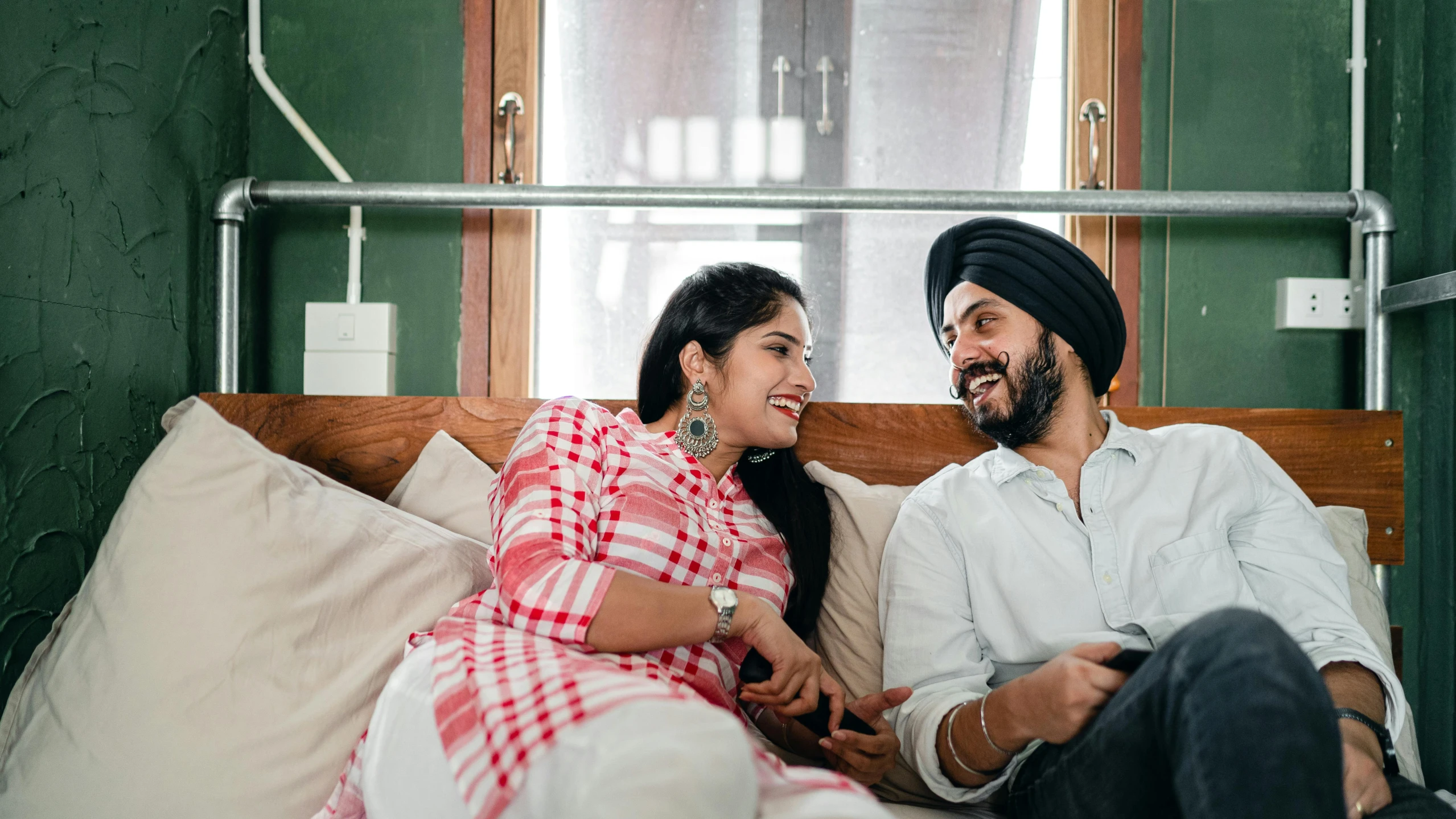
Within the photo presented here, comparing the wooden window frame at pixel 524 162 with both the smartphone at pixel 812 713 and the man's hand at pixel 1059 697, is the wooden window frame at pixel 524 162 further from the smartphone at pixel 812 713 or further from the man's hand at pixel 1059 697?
the man's hand at pixel 1059 697

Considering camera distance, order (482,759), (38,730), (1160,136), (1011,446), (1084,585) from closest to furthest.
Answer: (482,759), (38,730), (1084,585), (1011,446), (1160,136)

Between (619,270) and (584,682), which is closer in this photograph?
(584,682)

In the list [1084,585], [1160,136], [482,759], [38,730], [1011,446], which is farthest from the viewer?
[1160,136]

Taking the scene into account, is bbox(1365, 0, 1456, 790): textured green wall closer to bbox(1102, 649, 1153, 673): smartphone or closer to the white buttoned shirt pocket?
the white buttoned shirt pocket

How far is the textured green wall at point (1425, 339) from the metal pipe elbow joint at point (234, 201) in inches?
81.2

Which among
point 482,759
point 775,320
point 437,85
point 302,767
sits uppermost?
point 437,85

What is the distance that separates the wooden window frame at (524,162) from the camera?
1.88 meters

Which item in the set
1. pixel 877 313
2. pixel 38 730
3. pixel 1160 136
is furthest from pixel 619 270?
pixel 38 730

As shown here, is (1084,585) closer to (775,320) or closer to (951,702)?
(951,702)

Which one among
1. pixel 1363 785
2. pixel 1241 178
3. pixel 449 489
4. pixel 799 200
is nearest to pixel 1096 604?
pixel 1363 785

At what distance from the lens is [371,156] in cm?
188

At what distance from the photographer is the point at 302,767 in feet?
3.34

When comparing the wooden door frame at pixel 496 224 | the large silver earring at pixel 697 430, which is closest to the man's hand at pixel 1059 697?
the large silver earring at pixel 697 430

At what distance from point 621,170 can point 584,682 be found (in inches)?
55.0
